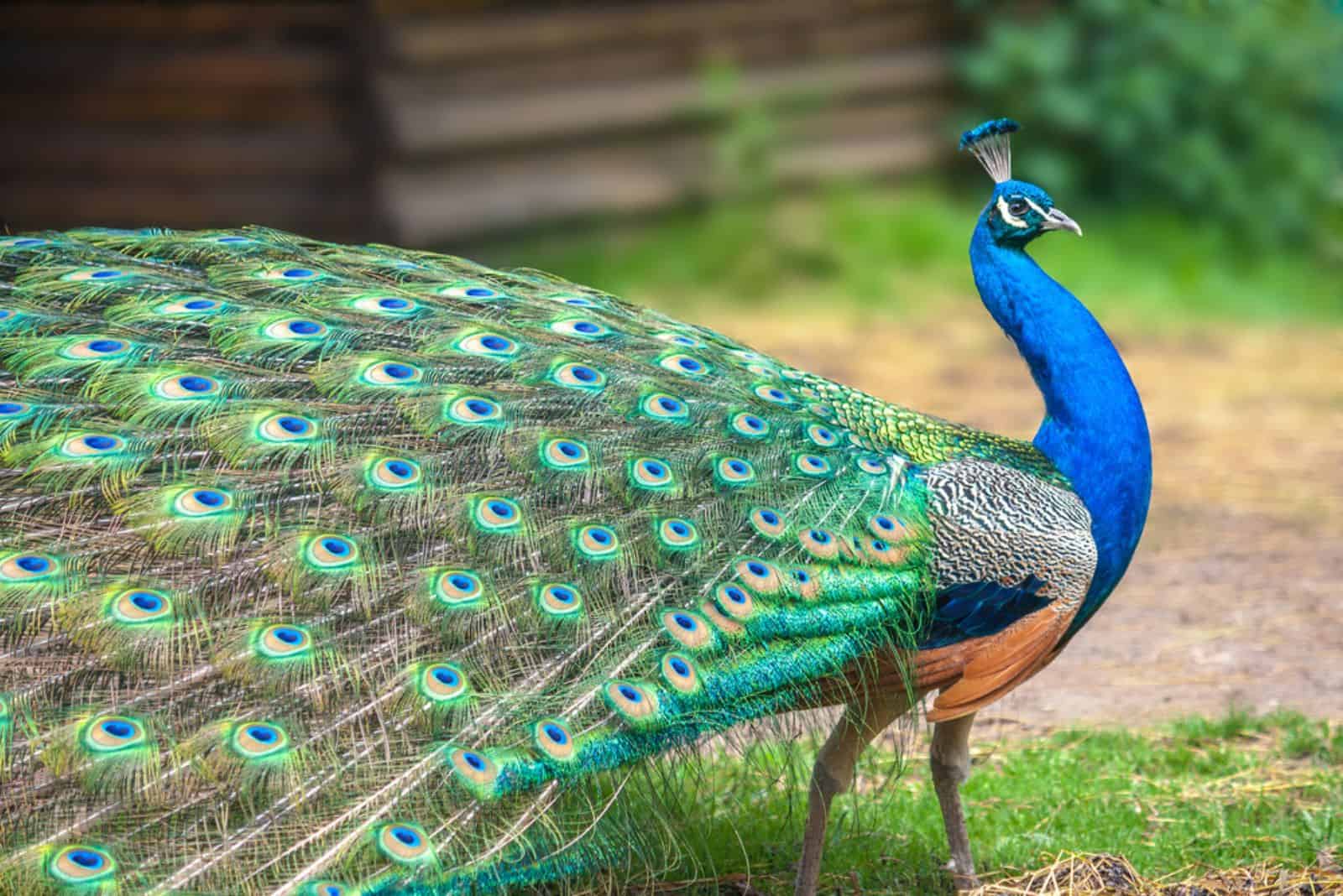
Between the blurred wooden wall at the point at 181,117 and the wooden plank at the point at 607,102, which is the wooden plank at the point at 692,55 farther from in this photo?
the blurred wooden wall at the point at 181,117

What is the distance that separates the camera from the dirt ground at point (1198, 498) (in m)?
4.84

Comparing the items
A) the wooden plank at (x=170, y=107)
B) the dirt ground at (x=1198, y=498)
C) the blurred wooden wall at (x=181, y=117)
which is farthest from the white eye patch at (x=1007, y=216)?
the wooden plank at (x=170, y=107)

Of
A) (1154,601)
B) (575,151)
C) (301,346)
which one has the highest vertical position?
(301,346)

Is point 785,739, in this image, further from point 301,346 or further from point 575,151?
point 575,151

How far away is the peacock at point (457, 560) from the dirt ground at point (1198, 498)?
154 cm

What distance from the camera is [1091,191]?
36.8ft

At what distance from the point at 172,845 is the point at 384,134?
6.92 metres

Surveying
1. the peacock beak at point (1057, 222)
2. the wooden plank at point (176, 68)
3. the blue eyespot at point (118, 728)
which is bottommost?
the blue eyespot at point (118, 728)

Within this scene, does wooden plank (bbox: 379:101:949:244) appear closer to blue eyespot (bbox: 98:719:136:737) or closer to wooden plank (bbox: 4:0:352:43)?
wooden plank (bbox: 4:0:352:43)

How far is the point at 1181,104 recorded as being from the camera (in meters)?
11.1

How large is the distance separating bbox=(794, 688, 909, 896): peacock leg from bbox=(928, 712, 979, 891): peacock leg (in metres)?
0.19

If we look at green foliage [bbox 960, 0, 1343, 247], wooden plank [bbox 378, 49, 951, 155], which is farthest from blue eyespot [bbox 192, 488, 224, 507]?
green foliage [bbox 960, 0, 1343, 247]

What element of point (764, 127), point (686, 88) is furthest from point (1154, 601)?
point (686, 88)

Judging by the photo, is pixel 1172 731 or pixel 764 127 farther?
pixel 764 127
